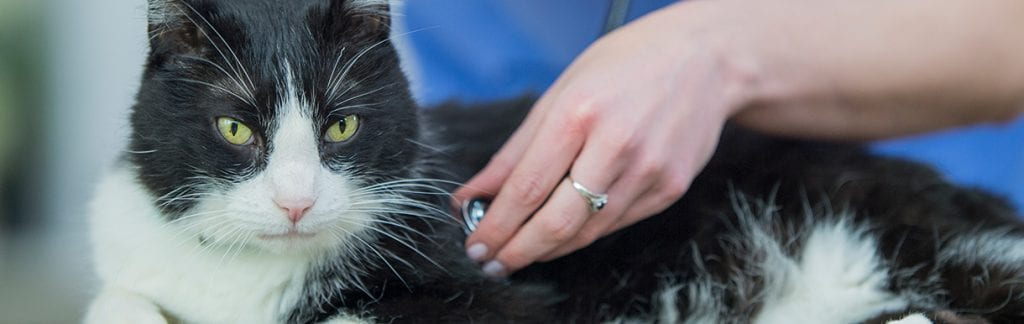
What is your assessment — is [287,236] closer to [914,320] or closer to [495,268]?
[495,268]

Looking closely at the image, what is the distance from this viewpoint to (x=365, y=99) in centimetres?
113

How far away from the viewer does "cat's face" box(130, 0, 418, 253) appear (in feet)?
3.40

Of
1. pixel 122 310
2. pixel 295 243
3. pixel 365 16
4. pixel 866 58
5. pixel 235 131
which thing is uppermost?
pixel 866 58

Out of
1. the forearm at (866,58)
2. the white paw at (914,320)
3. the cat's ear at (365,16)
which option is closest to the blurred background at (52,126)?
the cat's ear at (365,16)

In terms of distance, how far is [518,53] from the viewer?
189cm

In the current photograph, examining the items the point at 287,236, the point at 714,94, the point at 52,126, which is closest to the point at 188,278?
the point at 287,236

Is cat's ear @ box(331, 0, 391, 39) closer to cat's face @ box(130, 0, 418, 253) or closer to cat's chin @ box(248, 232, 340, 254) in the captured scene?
cat's face @ box(130, 0, 418, 253)

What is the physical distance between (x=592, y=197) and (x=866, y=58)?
0.48 m

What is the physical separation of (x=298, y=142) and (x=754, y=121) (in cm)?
70

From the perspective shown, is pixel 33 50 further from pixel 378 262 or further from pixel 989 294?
pixel 989 294

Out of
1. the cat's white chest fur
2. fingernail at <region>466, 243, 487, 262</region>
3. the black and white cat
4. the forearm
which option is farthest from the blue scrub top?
the cat's white chest fur

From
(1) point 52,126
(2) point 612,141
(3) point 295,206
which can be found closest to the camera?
(3) point 295,206

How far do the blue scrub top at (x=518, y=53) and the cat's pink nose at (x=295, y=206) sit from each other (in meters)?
0.81

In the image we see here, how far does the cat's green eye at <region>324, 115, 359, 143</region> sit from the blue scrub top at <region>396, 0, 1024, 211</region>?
67 cm
